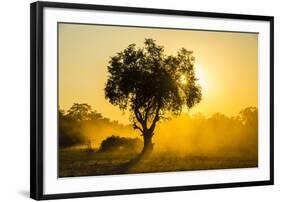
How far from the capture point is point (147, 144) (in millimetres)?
5520

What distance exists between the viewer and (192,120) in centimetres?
570

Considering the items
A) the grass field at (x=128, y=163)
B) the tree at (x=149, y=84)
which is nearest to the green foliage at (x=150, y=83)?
the tree at (x=149, y=84)

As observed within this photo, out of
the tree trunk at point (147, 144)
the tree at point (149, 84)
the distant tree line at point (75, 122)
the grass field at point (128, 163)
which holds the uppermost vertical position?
the tree at point (149, 84)

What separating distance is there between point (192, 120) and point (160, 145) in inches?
13.1

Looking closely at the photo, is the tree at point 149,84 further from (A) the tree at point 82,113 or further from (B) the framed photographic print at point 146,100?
(A) the tree at point 82,113

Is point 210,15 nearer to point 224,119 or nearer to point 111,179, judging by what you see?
point 224,119

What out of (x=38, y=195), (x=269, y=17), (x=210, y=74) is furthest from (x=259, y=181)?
(x=38, y=195)

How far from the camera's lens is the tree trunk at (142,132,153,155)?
18.1 feet

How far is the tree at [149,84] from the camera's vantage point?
17.8 ft

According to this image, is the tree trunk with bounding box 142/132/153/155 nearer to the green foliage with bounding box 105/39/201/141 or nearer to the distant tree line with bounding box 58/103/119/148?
the green foliage with bounding box 105/39/201/141

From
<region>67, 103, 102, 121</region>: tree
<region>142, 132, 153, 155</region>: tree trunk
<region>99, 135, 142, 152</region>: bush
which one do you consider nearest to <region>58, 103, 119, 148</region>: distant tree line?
<region>67, 103, 102, 121</region>: tree

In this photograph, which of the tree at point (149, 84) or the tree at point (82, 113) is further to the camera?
the tree at point (149, 84)

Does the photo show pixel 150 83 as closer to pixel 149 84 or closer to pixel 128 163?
pixel 149 84

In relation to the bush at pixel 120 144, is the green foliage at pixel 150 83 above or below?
above
